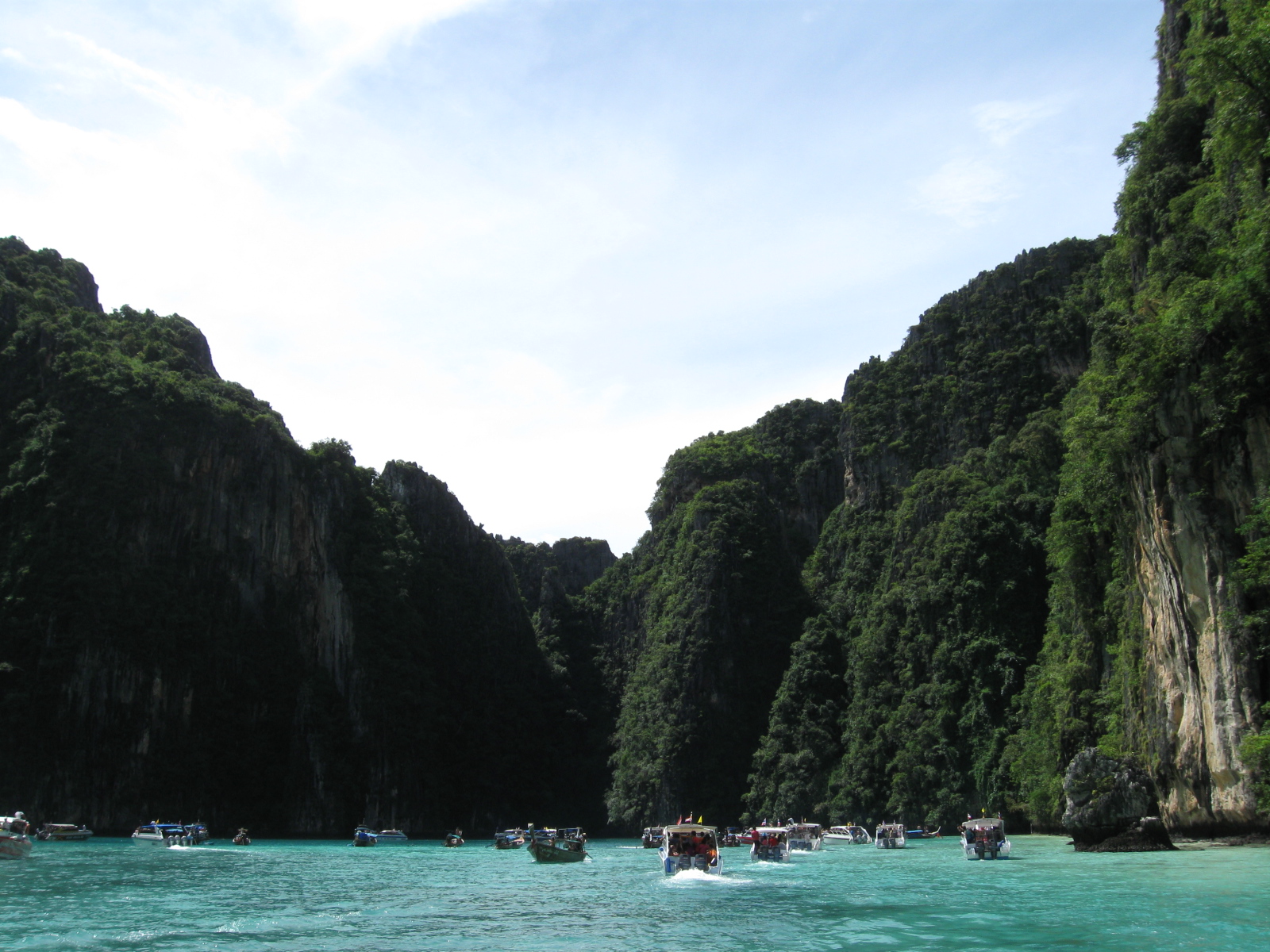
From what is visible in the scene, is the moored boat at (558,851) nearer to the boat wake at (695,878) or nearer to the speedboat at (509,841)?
the boat wake at (695,878)

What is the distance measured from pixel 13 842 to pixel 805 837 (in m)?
39.2

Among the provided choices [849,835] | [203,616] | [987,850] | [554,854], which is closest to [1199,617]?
[987,850]

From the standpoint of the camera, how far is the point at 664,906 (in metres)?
28.6

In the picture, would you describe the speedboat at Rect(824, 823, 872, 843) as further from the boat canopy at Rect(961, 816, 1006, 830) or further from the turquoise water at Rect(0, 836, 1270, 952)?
the boat canopy at Rect(961, 816, 1006, 830)

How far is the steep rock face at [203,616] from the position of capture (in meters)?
79.8

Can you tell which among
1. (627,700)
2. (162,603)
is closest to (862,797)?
(627,700)

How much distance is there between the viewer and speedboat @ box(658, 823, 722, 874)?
37906 mm

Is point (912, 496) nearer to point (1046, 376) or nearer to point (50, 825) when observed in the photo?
point (1046, 376)

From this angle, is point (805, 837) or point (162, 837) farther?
point (162, 837)

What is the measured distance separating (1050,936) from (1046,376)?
253 ft

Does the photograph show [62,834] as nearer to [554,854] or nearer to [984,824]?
[554,854]

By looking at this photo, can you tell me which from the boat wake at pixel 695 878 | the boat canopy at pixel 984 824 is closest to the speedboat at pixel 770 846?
the boat canopy at pixel 984 824

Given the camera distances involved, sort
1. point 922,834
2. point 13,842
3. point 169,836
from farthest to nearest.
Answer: point 922,834 → point 169,836 → point 13,842

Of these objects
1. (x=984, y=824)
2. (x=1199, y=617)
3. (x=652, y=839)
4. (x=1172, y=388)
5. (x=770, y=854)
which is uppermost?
(x=1172, y=388)
